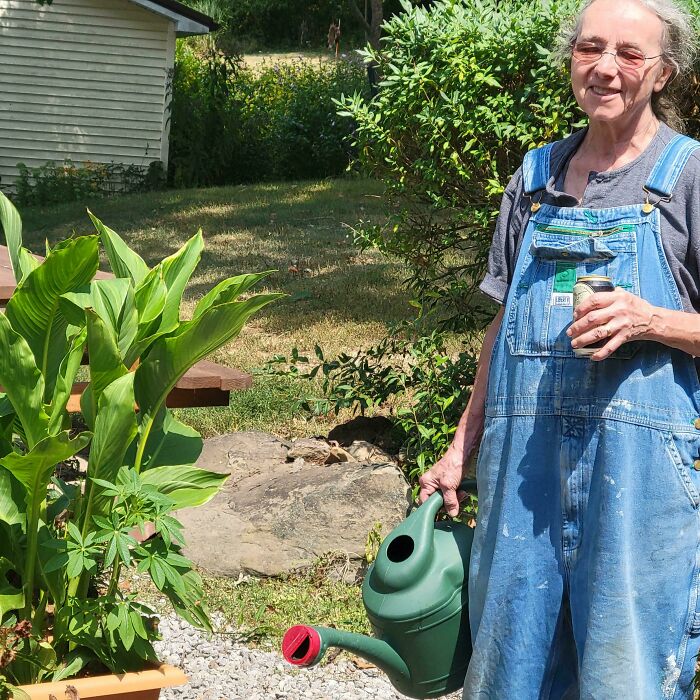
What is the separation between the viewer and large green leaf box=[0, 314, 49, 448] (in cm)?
250

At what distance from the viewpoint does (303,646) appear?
201 centimetres

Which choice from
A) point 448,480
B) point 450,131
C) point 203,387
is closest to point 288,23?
point 450,131

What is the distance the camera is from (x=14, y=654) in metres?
2.52

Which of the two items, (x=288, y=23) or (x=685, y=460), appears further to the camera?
(x=288, y=23)

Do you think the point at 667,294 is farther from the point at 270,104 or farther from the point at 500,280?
the point at 270,104

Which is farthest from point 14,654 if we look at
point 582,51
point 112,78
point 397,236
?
point 112,78

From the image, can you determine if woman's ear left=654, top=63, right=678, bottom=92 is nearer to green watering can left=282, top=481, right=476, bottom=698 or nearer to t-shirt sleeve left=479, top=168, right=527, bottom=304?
t-shirt sleeve left=479, top=168, right=527, bottom=304

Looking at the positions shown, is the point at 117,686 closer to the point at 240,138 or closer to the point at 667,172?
the point at 667,172

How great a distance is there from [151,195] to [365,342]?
8672 mm

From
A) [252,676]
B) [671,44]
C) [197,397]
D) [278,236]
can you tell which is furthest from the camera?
[278,236]

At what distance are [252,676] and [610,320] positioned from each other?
2058mm

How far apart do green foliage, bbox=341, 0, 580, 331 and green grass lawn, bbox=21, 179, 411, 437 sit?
869 mm

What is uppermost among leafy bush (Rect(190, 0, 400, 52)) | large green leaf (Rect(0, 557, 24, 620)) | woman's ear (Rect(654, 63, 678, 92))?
leafy bush (Rect(190, 0, 400, 52))

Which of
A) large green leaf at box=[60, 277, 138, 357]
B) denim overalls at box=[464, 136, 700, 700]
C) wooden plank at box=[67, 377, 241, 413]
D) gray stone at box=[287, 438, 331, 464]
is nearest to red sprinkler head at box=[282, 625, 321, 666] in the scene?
denim overalls at box=[464, 136, 700, 700]
